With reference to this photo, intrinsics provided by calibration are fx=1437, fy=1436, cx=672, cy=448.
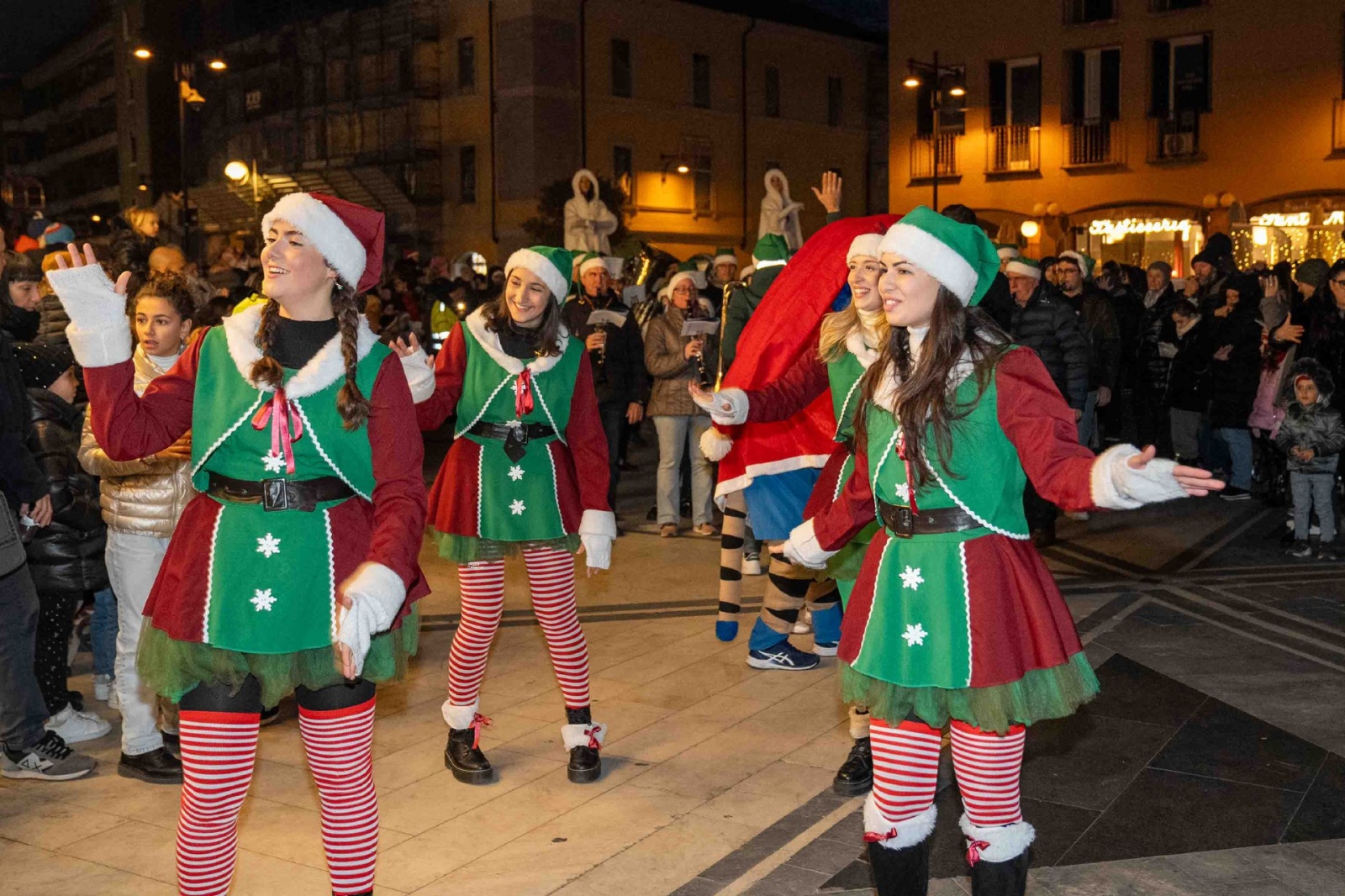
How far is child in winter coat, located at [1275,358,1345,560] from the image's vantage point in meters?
10.5

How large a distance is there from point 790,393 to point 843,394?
0.21 meters

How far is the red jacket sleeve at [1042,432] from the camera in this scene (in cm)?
366

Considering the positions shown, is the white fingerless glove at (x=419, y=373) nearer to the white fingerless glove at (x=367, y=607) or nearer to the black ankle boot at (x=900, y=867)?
the white fingerless glove at (x=367, y=607)

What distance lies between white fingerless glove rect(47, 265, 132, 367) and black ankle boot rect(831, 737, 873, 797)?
3.27 metres

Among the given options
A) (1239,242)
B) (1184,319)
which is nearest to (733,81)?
(1239,242)

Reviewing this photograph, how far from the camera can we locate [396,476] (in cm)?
379

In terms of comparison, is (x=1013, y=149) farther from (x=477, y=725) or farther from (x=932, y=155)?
(x=477, y=725)

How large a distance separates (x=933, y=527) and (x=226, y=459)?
6.19ft

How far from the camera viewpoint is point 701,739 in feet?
20.8

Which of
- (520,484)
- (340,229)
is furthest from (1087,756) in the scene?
(340,229)

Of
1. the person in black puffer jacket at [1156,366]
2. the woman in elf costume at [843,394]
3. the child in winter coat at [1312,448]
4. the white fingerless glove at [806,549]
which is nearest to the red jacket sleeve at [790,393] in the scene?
the woman in elf costume at [843,394]

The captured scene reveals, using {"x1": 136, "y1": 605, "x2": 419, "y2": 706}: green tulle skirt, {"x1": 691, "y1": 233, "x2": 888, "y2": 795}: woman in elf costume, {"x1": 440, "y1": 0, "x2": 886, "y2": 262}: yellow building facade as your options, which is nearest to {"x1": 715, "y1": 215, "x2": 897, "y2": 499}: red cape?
{"x1": 691, "y1": 233, "x2": 888, "y2": 795}: woman in elf costume

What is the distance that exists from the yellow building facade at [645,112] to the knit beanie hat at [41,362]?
111 ft

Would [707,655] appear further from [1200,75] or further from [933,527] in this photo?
[1200,75]
